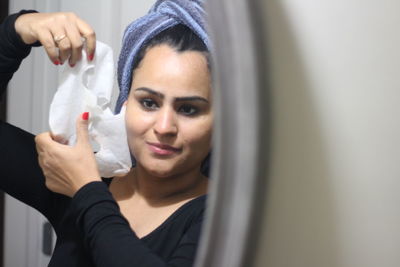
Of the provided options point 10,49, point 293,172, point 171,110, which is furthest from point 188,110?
point 10,49

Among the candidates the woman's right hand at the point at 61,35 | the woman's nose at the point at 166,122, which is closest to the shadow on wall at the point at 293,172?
the woman's nose at the point at 166,122

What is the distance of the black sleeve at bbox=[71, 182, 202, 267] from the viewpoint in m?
0.37

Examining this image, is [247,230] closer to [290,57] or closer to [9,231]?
[290,57]

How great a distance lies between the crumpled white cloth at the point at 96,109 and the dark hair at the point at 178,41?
0.05m

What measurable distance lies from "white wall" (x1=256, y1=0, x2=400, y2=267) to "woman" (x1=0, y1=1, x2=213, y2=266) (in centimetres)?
8

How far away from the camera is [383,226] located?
16.4 inches

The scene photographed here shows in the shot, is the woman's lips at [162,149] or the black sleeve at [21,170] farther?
the black sleeve at [21,170]

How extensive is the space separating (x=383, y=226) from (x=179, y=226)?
0.20 m

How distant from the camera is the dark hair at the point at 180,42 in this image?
435mm

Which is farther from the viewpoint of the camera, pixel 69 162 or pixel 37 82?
A: pixel 37 82

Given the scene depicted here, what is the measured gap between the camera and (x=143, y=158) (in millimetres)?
451

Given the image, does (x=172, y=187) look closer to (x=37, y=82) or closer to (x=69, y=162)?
(x=69, y=162)

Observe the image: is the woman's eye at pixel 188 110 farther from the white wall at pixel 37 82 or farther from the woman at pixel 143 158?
the white wall at pixel 37 82

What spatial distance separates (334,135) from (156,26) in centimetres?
22
